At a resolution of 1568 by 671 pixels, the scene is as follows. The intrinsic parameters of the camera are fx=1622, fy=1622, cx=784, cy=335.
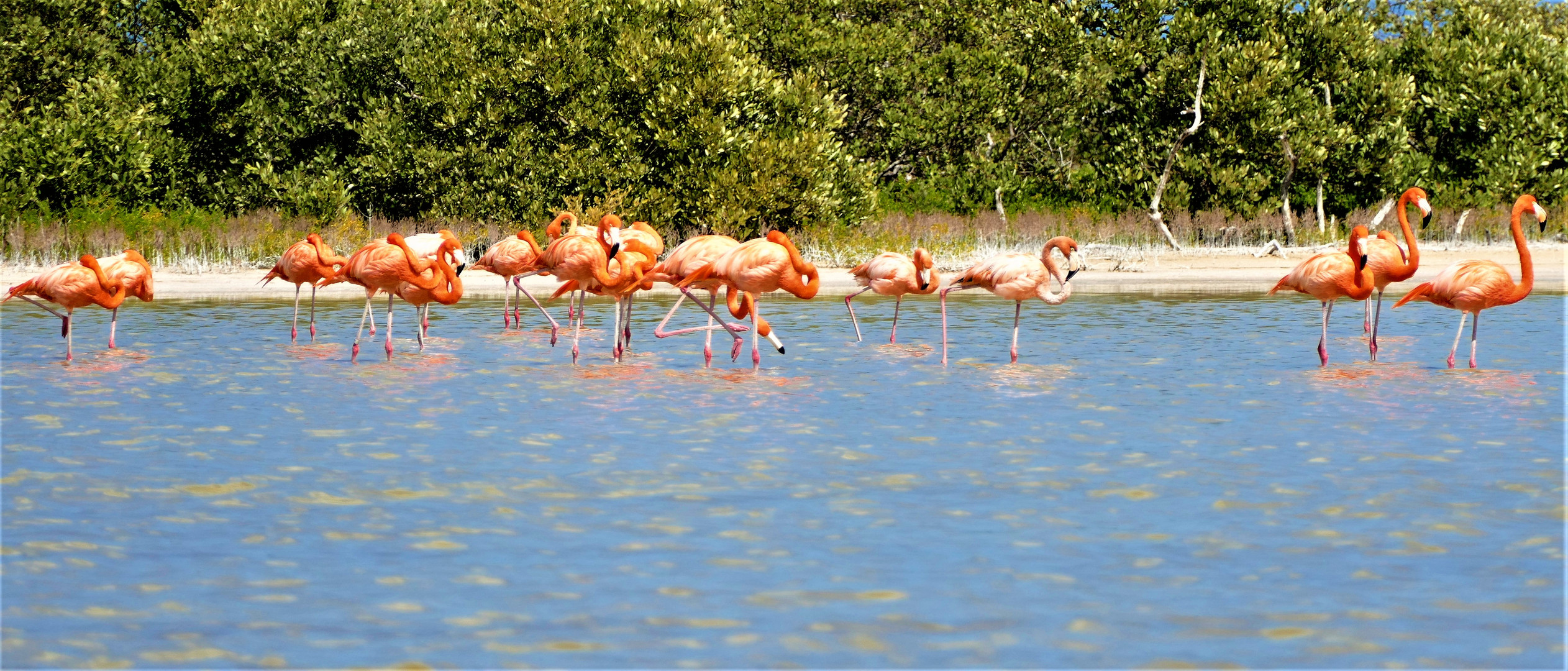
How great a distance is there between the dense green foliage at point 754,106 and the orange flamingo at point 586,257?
15863 mm

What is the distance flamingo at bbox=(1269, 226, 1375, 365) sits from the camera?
45.2 ft

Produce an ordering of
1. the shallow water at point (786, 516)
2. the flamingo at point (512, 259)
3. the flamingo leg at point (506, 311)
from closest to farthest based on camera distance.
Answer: the shallow water at point (786, 516) → the flamingo at point (512, 259) → the flamingo leg at point (506, 311)

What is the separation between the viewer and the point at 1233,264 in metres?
30.5

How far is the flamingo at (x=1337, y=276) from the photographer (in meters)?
13.8

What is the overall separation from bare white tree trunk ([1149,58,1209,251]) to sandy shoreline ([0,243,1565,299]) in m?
2.20

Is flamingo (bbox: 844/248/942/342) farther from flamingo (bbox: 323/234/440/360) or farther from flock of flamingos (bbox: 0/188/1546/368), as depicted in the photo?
flamingo (bbox: 323/234/440/360)

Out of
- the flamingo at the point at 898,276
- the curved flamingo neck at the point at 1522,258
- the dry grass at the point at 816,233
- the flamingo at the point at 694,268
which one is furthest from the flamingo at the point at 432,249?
the curved flamingo neck at the point at 1522,258

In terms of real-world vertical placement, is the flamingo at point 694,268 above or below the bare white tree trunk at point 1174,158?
below

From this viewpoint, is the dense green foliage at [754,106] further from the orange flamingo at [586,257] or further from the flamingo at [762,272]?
the flamingo at [762,272]

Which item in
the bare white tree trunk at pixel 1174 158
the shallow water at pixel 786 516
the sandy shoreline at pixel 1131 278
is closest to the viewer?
the shallow water at pixel 786 516

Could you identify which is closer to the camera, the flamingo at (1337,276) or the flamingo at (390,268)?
the flamingo at (1337,276)

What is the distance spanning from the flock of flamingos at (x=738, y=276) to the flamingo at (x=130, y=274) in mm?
14

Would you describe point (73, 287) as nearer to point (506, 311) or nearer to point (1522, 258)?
point (506, 311)

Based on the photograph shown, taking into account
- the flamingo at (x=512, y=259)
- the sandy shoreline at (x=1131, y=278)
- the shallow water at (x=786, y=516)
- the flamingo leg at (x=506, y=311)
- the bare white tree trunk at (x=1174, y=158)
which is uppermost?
the bare white tree trunk at (x=1174, y=158)
